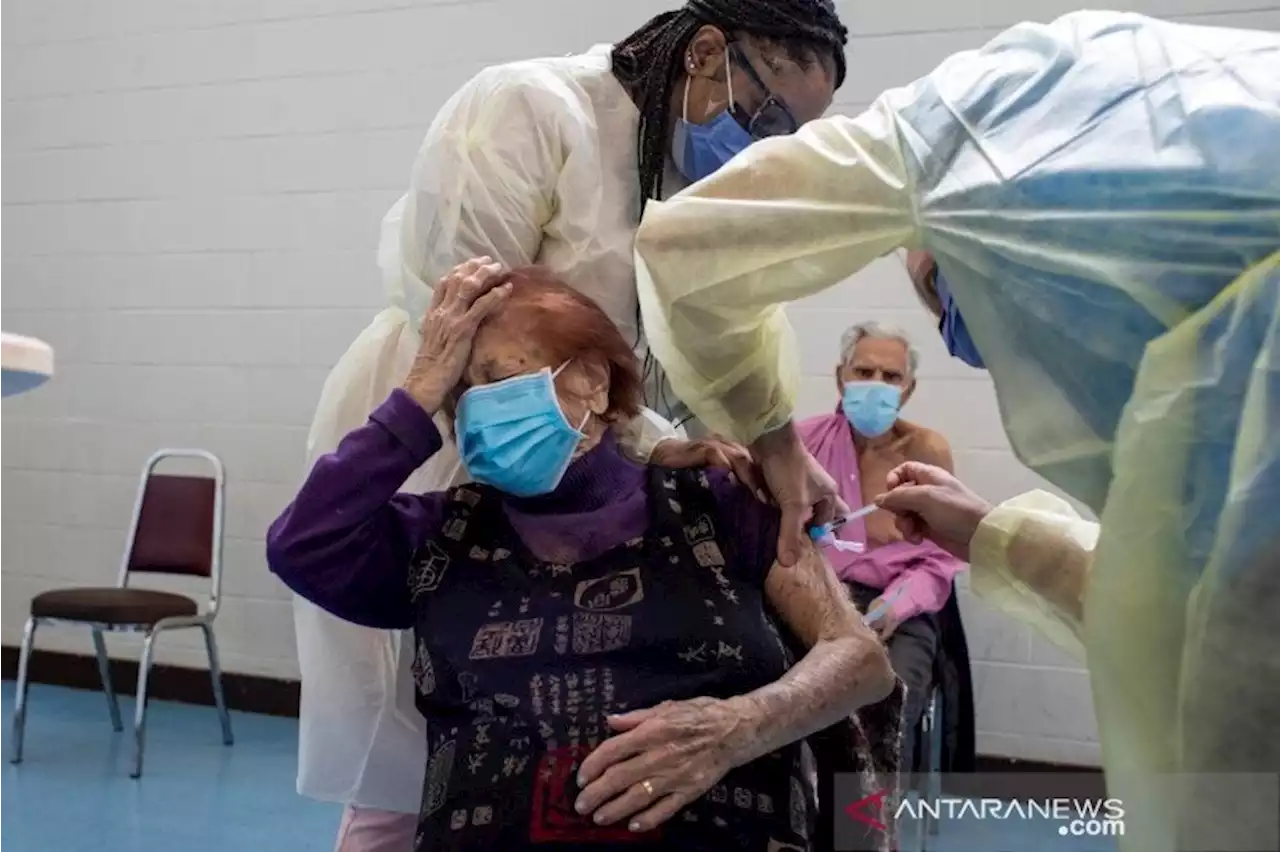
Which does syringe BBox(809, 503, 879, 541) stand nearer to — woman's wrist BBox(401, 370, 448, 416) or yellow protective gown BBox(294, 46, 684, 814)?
yellow protective gown BBox(294, 46, 684, 814)

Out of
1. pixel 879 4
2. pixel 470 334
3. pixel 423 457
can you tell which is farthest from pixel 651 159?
pixel 879 4

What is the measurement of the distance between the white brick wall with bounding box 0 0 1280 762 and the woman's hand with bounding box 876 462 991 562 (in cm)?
205

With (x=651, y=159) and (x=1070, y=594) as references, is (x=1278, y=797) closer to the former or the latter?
(x=1070, y=594)

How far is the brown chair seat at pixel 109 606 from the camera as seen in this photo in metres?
3.72

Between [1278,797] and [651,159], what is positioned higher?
[651,159]

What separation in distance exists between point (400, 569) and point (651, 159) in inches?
25.2

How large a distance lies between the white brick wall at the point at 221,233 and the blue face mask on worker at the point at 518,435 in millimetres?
2220

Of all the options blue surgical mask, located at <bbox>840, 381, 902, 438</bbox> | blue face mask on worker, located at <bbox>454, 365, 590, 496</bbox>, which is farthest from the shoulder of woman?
blue surgical mask, located at <bbox>840, 381, 902, 438</bbox>

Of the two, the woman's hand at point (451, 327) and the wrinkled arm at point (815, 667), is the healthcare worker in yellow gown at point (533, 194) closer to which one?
the woman's hand at point (451, 327)

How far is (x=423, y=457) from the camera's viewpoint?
1514 mm

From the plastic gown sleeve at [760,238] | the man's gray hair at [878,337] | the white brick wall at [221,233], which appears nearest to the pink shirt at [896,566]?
the man's gray hair at [878,337]

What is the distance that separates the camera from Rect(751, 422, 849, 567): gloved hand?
1516mm

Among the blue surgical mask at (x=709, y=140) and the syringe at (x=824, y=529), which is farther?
the blue surgical mask at (x=709, y=140)

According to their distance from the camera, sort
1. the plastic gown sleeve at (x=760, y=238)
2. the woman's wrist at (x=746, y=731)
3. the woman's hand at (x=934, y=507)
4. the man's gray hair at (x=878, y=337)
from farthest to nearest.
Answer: the man's gray hair at (x=878, y=337) < the woman's hand at (x=934, y=507) < the woman's wrist at (x=746, y=731) < the plastic gown sleeve at (x=760, y=238)
